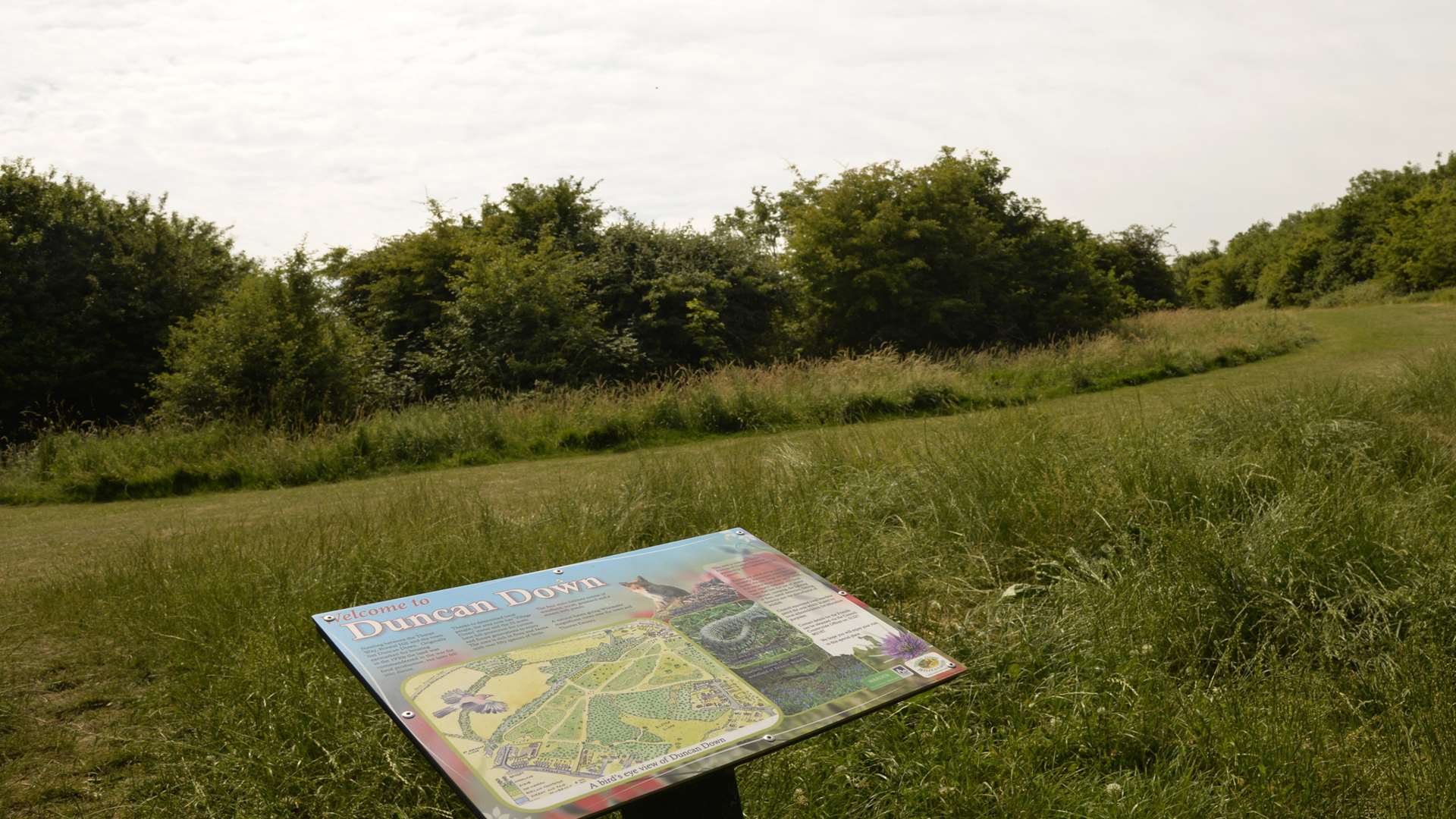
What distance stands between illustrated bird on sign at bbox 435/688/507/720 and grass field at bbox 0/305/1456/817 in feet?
3.42

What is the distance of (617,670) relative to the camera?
2006 millimetres

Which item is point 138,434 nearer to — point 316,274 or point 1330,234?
point 316,274

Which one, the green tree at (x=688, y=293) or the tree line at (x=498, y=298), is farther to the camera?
the green tree at (x=688, y=293)

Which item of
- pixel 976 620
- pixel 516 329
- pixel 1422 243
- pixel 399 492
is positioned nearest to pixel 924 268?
pixel 516 329

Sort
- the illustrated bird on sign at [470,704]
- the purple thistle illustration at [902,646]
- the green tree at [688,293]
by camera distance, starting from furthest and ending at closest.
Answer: the green tree at [688,293], the purple thistle illustration at [902,646], the illustrated bird on sign at [470,704]

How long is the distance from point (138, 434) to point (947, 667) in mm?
11279

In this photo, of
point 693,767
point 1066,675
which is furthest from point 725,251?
point 693,767

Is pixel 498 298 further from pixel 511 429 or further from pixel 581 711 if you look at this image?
pixel 581 711

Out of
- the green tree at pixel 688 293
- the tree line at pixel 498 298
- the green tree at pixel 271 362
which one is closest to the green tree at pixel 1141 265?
the tree line at pixel 498 298

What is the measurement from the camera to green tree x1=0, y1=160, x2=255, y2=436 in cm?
1753

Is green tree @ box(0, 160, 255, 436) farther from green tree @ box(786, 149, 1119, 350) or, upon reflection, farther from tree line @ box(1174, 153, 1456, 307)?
tree line @ box(1174, 153, 1456, 307)

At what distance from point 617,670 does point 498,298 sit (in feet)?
47.3

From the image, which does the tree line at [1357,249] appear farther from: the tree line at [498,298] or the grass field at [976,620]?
the grass field at [976,620]

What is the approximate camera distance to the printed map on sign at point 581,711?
1.64 meters
